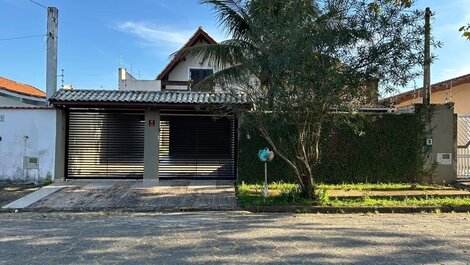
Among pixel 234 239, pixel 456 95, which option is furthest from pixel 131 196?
pixel 456 95

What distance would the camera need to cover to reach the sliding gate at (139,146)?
15828mm

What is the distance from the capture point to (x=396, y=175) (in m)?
14.8

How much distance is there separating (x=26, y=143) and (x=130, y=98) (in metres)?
3.80

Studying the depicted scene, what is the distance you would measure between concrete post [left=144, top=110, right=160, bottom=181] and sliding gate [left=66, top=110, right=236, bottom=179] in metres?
0.42

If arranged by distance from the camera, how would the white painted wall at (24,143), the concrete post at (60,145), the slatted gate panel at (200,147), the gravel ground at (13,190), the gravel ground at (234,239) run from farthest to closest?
the slatted gate panel at (200,147)
the concrete post at (60,145)
the white painted wall at (24,143)
the gravel ground at (13,190)
the gravel ground at (234,239)

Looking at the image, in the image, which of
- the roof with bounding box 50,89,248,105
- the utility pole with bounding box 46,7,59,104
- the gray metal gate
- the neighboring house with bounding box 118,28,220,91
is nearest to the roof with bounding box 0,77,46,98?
the neighboring house with bounding box 118,28,220,91

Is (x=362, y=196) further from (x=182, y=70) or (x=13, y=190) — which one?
(x=182, y=70)

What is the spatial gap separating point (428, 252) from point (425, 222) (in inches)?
112

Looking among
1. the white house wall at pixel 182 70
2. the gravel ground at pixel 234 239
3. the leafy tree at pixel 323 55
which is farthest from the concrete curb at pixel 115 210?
the white house wall at pixel 182 70

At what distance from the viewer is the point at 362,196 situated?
12125mm

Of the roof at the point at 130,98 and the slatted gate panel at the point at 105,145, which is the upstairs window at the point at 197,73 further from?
the slatted gate panel at the point at 105,145

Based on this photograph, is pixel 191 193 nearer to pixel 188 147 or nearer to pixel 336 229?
pixel 188 147

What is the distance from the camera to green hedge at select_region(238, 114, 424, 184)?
14742mm

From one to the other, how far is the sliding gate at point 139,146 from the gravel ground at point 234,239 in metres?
5.84
